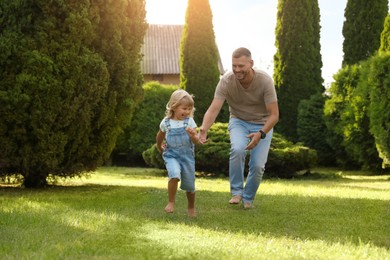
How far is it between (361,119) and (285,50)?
189 inches

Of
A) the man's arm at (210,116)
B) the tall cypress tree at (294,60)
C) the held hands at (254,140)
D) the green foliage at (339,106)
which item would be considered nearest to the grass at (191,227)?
the held hands at (254,140)

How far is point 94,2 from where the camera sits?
9.29 metres

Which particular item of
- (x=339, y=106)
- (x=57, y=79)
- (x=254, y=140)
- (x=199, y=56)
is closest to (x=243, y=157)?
(x=254, y=140)

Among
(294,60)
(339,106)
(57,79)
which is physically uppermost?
(294,60)

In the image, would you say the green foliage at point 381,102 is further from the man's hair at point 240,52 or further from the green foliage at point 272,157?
the man's hair at point 240,52

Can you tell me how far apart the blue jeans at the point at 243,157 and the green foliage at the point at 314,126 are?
1225 centimetres

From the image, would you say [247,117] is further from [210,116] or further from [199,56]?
[199,56]

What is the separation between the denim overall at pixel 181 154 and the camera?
247 inches

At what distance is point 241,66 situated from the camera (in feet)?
21.9

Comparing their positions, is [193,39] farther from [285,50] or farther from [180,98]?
[180,98]

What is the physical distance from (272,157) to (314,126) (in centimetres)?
491

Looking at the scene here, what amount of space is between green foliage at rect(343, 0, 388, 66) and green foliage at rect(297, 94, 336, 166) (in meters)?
2.04

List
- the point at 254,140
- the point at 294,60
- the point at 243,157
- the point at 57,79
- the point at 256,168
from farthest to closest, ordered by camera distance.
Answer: the point at 294,60
the point at 57,79
the point at 243,157
the point at 256,168
the point at 254,140

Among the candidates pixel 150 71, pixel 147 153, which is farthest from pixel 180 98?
pixel 150 71
